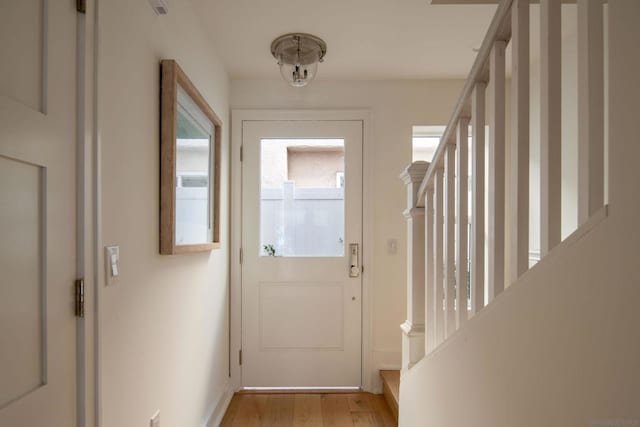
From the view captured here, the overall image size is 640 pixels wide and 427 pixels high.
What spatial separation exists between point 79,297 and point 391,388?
7.02 ft

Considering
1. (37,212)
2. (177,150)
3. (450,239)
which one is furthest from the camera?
(177,150)

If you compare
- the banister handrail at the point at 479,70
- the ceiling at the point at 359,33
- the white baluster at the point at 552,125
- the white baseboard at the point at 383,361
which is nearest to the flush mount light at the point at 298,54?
the ceiling at the point at 359,33

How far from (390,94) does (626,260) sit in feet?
8.67

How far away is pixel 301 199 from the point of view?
2.97 meters

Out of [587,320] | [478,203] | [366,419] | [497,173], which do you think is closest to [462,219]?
[478,203]

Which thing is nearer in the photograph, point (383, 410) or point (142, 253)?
point (142, 253)

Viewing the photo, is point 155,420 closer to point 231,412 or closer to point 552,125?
point 231,412

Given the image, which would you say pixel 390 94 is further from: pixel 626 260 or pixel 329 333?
pixel 626 260

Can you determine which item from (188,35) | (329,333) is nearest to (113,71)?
(188,35)

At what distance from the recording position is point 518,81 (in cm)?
87

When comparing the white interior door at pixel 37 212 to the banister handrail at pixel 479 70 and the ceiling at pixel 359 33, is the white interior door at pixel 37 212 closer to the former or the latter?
the banister handrail at pixel 479 70

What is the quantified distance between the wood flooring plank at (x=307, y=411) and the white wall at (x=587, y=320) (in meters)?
1.80

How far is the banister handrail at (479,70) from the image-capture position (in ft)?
3.04

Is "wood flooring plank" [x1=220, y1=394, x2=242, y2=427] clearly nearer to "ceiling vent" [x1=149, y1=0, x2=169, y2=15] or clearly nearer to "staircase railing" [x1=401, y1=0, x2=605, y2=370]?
"staircase railing" [x1=401, y1=0, x2=605, y2=370]
